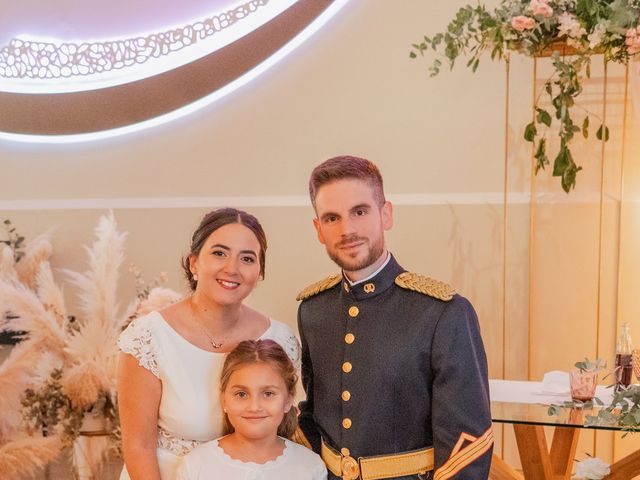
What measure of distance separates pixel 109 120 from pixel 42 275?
2.53ft

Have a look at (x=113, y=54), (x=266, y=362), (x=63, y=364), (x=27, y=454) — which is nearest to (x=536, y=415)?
(x=266, y=362)

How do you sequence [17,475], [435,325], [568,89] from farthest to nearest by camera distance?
[17,475]
[568,89]
[435,325]

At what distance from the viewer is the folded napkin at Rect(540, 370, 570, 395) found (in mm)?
2625

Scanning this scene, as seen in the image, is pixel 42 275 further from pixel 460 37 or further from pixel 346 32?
pixel 460 37

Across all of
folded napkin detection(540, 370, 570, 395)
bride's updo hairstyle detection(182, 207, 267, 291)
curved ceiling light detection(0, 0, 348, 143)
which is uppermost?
curved ceiling light detection(0, 0, 348, 143)

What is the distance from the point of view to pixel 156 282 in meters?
3.46

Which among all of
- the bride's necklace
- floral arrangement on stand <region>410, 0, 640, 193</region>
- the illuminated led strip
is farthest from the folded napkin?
the illuminated led strip

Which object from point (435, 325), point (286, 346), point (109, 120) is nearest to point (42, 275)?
point (109, 120)

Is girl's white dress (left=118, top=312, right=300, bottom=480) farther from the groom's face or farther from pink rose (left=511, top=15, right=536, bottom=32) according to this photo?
pink rose (left=511, top=15, right=536, bottom=32)

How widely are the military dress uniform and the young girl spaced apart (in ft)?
0.25

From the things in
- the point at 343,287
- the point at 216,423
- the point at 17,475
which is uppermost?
the point at 343,287

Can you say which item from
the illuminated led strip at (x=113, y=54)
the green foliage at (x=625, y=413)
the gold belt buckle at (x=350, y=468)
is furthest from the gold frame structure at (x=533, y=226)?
the gold belt buckle at (x=350, y=468)

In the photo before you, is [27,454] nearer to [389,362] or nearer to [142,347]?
[142,347]

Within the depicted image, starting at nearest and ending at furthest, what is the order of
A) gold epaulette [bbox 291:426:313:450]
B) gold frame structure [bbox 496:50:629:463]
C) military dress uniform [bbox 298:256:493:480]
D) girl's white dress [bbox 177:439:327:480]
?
1. military dress uniform [bbox 298:256:493:480]
2. girl's white dress [bbox 177:439:327:480]
3. gold epaulette [bbox 291:426:313:450]
4. gold frame structure [bbox 496:50:629:463]
